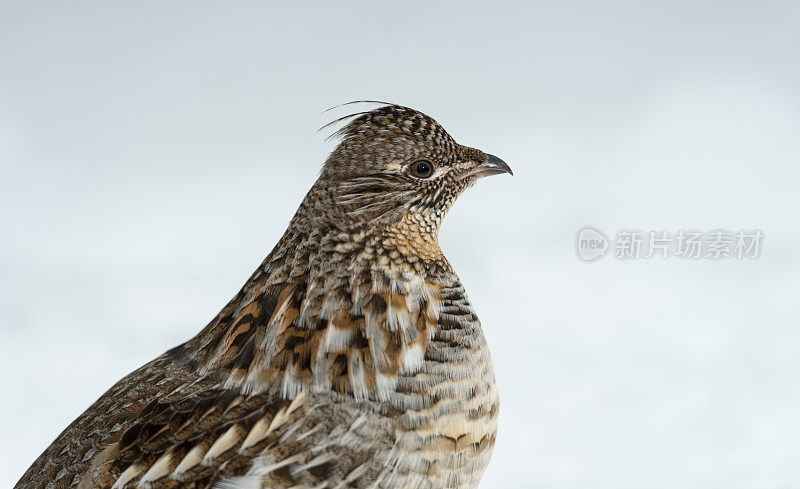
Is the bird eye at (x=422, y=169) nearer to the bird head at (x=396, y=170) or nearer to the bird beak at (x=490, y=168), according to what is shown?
the bird head at (x=396, y=170)

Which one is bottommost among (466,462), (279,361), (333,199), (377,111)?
(466,462)

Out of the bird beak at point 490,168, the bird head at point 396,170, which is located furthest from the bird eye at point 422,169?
the bird beak at point 490,168

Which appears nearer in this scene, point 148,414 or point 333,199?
point 148,414

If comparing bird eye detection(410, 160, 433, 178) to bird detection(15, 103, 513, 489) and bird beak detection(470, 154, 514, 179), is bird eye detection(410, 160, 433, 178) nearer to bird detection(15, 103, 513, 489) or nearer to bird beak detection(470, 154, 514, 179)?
bird detection(15, 103, 513, 489)

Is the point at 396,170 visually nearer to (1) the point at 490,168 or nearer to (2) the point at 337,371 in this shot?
(1) the point at 490,168

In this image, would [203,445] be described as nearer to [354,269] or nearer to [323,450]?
[323,450]

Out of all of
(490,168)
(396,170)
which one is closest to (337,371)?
(396,170)

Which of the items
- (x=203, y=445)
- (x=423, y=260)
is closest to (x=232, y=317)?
(x=203, y=445)

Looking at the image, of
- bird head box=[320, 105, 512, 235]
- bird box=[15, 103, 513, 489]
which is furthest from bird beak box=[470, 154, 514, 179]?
bird box=[15, 103, 513, 489]

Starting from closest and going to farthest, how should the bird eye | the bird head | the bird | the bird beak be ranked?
the bird, the bird head, the bird eye, the bird beak

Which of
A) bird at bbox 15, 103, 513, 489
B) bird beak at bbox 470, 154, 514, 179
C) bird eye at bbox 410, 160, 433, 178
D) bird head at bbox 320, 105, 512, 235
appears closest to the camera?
bird at bbox 15, 103, 513, 489
